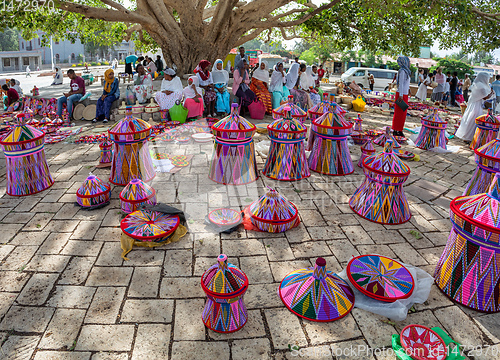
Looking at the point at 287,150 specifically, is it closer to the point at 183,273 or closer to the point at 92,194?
the point at 183,273

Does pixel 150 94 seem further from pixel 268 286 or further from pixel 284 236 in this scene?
pixel 268 286

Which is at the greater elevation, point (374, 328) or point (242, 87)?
point (242, 87)

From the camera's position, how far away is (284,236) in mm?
4004

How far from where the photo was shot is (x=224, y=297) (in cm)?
251

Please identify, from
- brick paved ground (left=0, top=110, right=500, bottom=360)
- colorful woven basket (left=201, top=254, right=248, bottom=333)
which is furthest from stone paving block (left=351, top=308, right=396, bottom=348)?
colorful woven basket (left=201, top=254, right=248, bottom=333)

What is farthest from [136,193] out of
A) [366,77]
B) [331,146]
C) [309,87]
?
[366,77]

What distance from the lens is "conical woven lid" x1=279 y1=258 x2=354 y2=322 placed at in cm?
279

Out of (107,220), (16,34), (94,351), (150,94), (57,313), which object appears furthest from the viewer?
(16,34)

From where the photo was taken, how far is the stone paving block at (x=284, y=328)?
101 inches

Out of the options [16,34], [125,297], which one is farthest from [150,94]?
[16,34]

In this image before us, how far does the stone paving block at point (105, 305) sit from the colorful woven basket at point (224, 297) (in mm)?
802

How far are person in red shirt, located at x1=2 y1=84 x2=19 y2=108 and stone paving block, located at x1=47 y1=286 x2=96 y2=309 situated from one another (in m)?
10.4

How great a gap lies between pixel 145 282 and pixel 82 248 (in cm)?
101

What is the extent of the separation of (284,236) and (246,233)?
459mm
